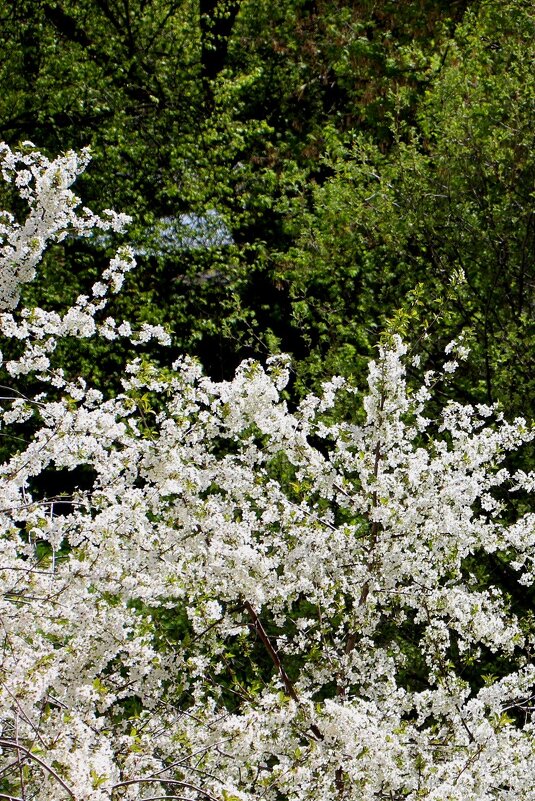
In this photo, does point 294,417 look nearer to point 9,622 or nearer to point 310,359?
point 9,622

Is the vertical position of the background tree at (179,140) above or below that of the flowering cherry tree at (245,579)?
above

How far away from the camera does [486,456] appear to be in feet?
17.2

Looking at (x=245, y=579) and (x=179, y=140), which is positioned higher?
(x=179, y=140)

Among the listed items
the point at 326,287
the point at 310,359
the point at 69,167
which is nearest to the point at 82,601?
the point at 69,167

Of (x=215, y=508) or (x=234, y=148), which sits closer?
(x=215, y=508)

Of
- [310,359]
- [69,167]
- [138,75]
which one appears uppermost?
[138,75]

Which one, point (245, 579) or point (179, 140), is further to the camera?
point (179, 140)

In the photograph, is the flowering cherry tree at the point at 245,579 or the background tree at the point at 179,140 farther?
the background tree at the point at 179,140

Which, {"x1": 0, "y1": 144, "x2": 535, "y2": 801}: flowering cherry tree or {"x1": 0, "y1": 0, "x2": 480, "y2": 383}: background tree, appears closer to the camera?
{"x1": 0, "y1": 144, "x2": 535, "y2": 801}: flowering cherry tree

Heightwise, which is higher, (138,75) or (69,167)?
(138,75)

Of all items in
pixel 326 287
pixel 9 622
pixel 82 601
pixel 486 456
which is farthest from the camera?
pixel 326 287

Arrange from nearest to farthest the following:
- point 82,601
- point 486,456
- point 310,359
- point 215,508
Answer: point 82,601, point 215,508, point 486,456, point 310,359

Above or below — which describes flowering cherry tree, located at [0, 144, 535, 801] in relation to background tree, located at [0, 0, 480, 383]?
below

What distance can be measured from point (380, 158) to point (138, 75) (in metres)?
3.43
